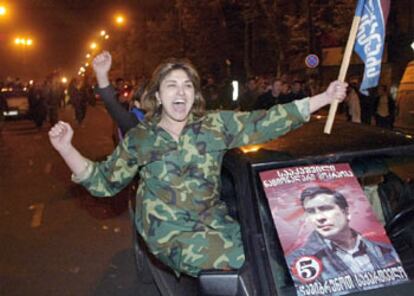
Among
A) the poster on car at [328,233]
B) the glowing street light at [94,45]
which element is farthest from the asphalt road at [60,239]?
the glowing street light at [94,45]

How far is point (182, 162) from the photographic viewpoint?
2.93 meters

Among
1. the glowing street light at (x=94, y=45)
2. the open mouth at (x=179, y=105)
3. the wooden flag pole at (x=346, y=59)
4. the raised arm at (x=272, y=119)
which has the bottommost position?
the glowing street light at (x=94, y=45)

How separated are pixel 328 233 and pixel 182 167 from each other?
723 millimetres

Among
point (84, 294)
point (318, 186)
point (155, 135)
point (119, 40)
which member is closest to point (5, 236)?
point (84, 294)

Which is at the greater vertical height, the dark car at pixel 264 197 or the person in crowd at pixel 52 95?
the dark car at pixel 264 197

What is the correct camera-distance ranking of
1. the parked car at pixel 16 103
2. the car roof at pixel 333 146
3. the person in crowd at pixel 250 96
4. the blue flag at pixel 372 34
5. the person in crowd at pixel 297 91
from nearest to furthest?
the car roof at pixel 333 146 < the blue flag at pixel 372 34 < the person in crowd at pixel 297 91 < the person in crowd at pixel 250 96 < the parked car at pixel 16 103

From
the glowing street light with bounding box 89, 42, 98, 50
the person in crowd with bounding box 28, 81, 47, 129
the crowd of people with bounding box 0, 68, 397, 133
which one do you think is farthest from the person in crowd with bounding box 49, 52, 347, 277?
the glowing street light with bounding box 89, 42, 98, 50

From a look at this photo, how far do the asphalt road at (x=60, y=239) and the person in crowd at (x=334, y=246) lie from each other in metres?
2.86

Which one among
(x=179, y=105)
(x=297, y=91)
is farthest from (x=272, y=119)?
(x=297, y=91)

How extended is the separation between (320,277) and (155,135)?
1019mm

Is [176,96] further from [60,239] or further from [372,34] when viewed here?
[60,239]

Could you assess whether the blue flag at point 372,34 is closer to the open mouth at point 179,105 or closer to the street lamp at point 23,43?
the open mouth at point 179,105

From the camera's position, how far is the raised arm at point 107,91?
375cm

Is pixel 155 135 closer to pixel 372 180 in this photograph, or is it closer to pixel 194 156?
pixel 194 156
